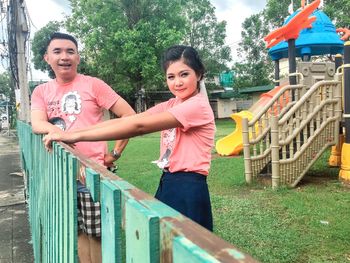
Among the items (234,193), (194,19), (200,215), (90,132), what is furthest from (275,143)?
(194,19)

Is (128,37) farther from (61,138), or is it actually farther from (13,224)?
(61,138)

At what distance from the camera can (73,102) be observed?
233 centimetres

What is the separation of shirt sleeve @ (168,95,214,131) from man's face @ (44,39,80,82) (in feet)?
3.22

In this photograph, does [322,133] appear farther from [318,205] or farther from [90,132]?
[90,132]

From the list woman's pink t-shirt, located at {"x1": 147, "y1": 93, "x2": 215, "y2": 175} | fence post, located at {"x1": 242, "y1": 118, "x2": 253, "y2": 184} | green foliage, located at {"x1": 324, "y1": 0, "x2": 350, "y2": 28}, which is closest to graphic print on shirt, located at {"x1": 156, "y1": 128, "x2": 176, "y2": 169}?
woman's pink t-shirt, located at {"x1": 147, "y1": 93, "x2": 215, "y2": 175}

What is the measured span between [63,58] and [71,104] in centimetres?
29

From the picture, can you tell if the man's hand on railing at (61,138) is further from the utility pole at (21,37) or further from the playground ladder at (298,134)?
the utility pole at (21,37)

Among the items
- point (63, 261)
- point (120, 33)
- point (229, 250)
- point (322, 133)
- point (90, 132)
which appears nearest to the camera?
point (229, 250)

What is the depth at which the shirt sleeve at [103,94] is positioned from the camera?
2.40 m

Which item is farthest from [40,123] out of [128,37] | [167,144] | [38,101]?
[128,37]

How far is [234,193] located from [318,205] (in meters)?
1.18

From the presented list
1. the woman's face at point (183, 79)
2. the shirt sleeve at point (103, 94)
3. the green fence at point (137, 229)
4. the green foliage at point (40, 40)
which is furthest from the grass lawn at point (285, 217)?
the green foliage at point (40, 40)

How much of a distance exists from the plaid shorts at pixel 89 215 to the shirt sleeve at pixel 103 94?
1.99 ft

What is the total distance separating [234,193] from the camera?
515 centimetres
